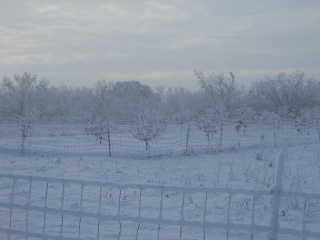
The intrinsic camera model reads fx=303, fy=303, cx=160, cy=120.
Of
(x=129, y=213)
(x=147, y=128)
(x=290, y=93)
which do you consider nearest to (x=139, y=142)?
(x=147, y=128)

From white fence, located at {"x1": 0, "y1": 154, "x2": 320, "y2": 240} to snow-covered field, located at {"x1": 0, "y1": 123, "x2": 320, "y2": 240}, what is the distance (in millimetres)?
15

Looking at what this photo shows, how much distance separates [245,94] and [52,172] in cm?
4134

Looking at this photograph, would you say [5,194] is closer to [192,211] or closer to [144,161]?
[192,211]

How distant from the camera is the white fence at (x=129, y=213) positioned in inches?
143

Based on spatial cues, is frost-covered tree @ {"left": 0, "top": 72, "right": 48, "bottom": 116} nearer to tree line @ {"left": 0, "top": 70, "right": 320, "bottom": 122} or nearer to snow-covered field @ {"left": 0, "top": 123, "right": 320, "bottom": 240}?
tree line @ {"left": 0, "top": 70, "right": 320, "bottom": 122}

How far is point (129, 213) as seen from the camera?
5.60 metres

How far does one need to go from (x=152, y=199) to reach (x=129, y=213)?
933 millimetres

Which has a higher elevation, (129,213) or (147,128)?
(147,128)

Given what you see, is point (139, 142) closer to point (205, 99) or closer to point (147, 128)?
point (147, 128)

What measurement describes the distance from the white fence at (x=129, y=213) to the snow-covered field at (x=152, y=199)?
0.02 meters

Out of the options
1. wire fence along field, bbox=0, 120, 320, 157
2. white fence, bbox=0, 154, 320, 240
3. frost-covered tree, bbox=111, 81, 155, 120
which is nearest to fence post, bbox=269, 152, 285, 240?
white fence, bbox=0, 154, 320, 240

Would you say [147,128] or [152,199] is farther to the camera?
[147,128]

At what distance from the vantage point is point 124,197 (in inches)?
253

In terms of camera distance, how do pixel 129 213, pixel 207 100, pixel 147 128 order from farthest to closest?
pixel 207 100, pixel 147 128, pixel 129 213
